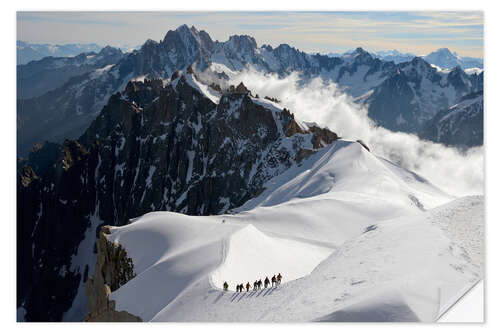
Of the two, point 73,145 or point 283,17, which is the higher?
point 283,17

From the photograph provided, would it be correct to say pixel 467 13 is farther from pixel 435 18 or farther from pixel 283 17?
pixel 283 17

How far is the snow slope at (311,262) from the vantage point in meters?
15.9

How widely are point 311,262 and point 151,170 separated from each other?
352 feet

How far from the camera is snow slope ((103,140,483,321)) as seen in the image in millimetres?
15922

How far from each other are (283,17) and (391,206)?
1074 inches

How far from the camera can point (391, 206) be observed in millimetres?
44469

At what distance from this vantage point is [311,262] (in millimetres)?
28953

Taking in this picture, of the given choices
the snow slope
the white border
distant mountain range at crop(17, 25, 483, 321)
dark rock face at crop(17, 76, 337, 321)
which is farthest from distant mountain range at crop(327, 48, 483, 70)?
dark rock face at crop(17, 76, 337, 321)

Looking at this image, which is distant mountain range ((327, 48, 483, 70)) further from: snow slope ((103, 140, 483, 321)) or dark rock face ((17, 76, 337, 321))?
dark rock face ((17, 76, 337, 321))
